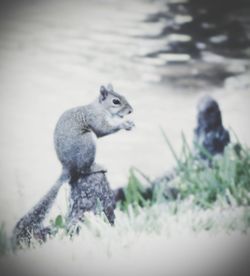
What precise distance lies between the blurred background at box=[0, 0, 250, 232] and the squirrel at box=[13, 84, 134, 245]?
0.05 metres

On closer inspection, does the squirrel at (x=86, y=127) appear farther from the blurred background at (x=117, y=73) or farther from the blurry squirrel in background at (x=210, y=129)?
the blurry squirrel in background at (x=210, y=129)

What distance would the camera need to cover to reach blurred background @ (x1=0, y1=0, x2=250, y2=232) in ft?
4.91

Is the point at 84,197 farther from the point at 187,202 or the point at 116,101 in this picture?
the point at 187,202

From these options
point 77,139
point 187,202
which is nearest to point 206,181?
point 187,202

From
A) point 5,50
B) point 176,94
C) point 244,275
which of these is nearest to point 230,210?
point 244,275

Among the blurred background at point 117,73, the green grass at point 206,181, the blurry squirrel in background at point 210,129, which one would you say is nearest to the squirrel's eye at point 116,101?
the blurred background at point 117,73

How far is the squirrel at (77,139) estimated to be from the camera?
1.41 metres

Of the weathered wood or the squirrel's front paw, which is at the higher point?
the squirrel's front paw

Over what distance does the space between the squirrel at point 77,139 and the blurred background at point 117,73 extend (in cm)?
5

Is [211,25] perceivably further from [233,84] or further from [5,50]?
[5,50]

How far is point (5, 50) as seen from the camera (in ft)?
5.11

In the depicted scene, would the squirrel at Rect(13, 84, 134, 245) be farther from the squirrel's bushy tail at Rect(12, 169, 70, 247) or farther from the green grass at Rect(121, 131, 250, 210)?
the green grass at Rect(121, 131, 250, 210)

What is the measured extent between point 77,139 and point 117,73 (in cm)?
32

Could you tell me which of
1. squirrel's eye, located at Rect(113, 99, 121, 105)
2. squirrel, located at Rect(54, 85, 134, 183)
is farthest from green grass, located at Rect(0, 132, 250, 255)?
squirrel's eye, located at Rect(113, 99, 121, 105)
